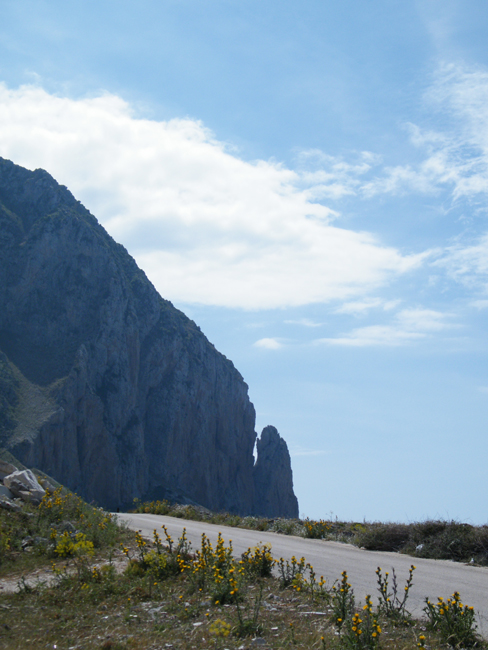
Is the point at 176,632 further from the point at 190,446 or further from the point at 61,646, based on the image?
the point at 190,446

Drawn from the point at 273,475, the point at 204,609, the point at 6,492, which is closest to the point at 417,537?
the point at 204,609

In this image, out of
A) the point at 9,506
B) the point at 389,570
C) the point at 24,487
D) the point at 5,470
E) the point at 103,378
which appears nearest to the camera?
the point at 389,570

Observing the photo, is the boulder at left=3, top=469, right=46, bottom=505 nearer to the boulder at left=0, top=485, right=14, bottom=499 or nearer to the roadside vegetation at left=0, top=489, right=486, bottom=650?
the boulder at left=0, top=485, right=14, bottom=499

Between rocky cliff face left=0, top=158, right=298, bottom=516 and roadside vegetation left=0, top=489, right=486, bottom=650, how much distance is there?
247 ft

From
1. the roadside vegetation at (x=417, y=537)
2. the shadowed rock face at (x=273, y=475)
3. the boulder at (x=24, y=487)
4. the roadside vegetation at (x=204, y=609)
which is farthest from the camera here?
the shadowed rock face at (x=273, y=475)

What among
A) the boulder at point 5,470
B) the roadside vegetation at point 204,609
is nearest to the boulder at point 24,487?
the boulder at point 5,470

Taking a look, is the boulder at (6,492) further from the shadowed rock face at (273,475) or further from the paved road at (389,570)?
the shadowed rock face at (273,475)

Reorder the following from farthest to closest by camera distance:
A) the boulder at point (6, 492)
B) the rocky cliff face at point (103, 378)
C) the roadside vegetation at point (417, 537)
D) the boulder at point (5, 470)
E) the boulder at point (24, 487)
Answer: the rocky cliff face at point (103, 378)
the boulder at point (5, 470)
the boulder at point (6, 492)
the boulder at point (24, 487)
the roadside vegetation at point (417, 537)

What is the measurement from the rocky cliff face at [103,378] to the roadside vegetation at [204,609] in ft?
247

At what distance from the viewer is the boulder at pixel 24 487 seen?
17.9 metres

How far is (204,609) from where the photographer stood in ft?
25.2

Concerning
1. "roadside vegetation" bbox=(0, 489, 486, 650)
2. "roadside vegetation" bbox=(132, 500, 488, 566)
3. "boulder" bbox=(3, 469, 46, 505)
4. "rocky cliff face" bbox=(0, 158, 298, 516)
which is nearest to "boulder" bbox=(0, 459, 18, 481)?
"boulder" bbox=(3, 469, 46, 505)

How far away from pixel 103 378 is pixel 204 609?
3977 inches

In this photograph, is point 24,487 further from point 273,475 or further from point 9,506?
point 273,475
